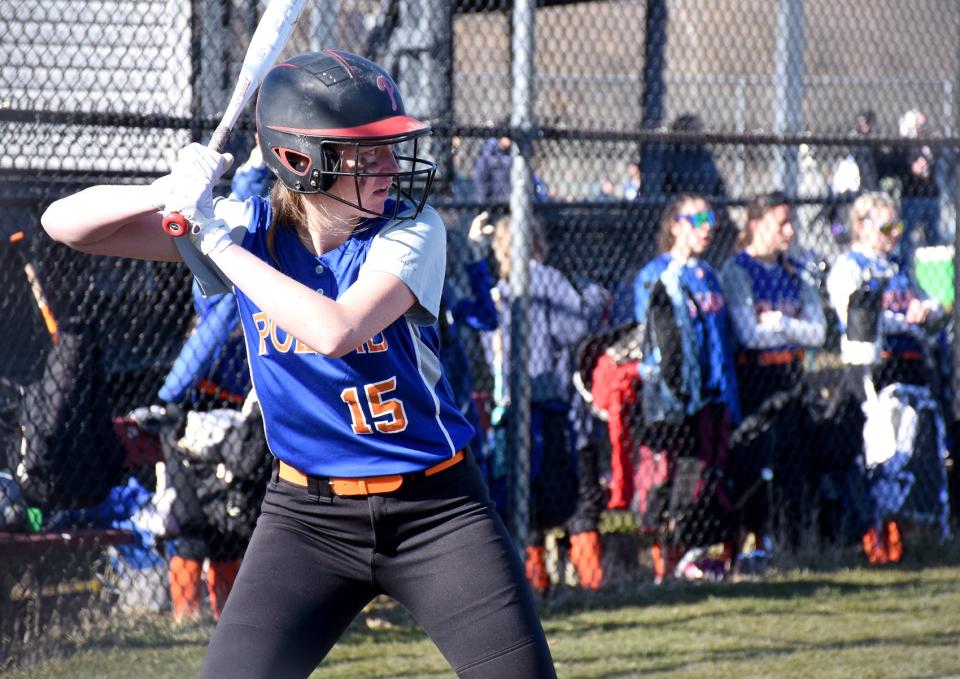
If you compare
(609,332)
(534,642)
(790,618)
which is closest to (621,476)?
(609,332)

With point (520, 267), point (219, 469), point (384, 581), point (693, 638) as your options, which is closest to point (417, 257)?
point (384, 581)

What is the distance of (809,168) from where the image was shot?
25.1 feet

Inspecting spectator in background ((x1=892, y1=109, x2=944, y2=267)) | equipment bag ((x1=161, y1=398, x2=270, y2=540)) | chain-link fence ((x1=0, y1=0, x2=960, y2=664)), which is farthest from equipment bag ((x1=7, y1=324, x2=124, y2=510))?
spectator in background ((x1=892, y1=109, x2=944, y2=267))

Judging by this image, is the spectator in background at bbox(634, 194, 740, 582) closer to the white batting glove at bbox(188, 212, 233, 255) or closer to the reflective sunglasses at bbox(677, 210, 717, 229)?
the reflective sunglasses at bbox(677, 210, 717, 229)

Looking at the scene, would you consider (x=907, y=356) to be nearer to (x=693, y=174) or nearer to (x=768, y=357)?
(x=768, y=357)

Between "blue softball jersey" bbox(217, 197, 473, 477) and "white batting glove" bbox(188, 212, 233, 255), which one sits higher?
"white batting glove" bbox(188, 212, 233, 255)

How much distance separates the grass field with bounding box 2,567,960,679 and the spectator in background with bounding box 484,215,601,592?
0.87 feet

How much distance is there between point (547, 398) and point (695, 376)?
695 millimetres

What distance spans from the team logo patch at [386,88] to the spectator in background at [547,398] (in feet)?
9.90

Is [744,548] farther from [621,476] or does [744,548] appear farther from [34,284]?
[34,284]

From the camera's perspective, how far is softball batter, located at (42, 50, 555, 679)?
8.07ft

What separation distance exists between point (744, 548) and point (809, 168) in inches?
99.3

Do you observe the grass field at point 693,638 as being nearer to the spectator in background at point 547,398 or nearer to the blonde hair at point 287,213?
the spectator in background at point 547,398

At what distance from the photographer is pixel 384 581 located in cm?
258
